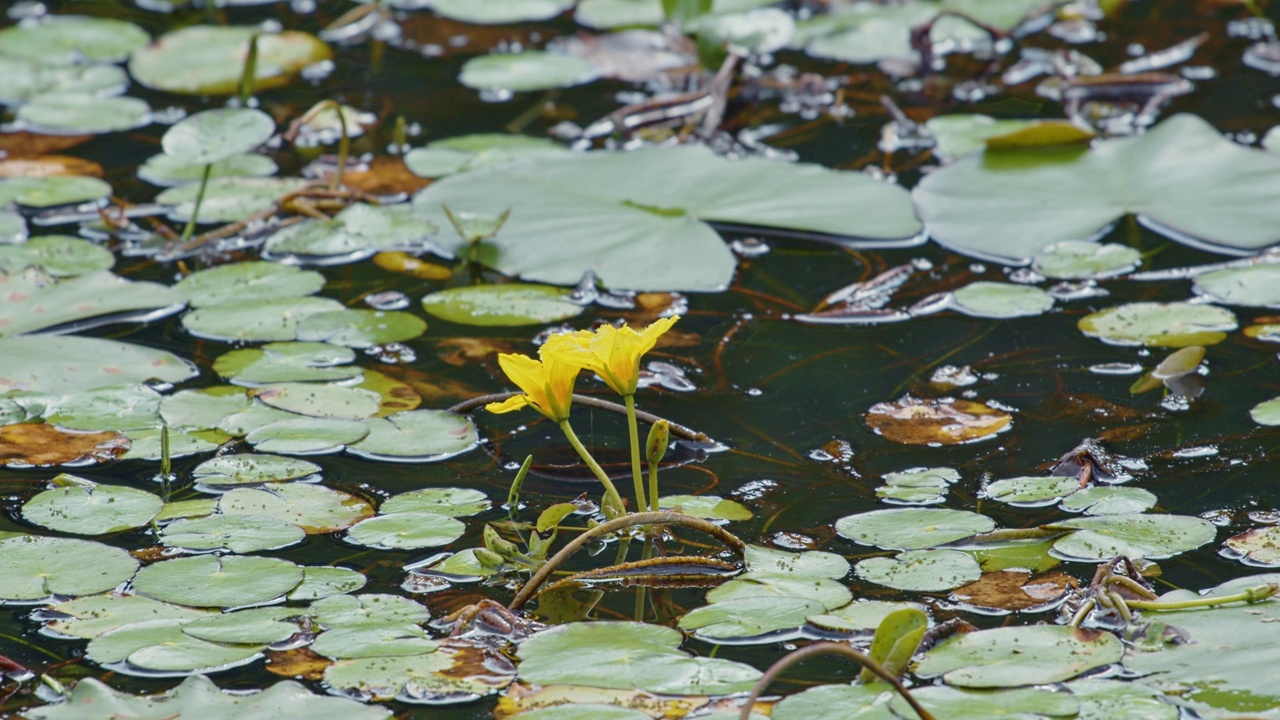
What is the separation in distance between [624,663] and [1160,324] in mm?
1232

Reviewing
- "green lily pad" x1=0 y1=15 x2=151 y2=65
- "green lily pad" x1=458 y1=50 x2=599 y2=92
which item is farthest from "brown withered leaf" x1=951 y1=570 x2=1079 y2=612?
"green lily pad" x1=0 y1=15 x2=151 y2=65

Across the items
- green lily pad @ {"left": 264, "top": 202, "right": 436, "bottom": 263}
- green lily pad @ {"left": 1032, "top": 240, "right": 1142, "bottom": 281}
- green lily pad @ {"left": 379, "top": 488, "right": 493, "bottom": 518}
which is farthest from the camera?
green lily pad @ {"left": 264, "top": 202, "right": 436, "bottom": 263}

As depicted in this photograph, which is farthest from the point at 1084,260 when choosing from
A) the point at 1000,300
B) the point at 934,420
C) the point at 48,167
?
the point at 48,167

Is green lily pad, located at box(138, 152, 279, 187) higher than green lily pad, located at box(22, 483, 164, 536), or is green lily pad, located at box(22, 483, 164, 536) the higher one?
green lily pad, located at box(138, 152, 279, 187)

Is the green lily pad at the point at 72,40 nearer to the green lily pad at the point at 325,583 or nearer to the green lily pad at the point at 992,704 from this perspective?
the green lily pad at the point at 325,583

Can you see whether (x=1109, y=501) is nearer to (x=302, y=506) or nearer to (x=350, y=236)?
(x=302, y=506)

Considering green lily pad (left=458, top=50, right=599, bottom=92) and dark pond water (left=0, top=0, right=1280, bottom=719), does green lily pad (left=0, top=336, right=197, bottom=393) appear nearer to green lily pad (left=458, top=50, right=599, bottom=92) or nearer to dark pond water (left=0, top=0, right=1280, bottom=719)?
dark pond water (left=0, top=0, right=1280, bottom=719)

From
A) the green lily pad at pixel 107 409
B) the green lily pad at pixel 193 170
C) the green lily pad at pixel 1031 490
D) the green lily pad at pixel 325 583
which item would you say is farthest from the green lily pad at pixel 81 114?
the green lily pad at pixel 1031 490

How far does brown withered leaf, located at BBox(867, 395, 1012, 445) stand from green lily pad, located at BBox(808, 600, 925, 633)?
463mm

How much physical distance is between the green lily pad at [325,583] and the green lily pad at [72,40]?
2.56m

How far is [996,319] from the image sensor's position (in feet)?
7.48

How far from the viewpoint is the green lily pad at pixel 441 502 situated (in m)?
1.75

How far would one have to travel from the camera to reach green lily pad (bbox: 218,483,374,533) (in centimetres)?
172

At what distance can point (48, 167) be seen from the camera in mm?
3016
